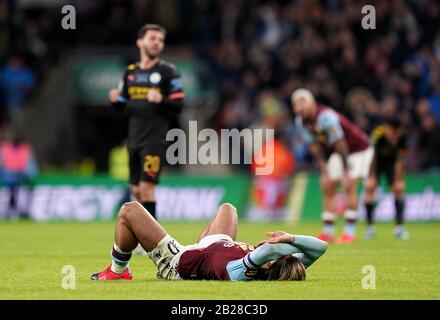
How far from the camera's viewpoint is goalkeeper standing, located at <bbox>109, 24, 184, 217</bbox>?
15.3m

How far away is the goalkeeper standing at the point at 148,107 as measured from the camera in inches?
604

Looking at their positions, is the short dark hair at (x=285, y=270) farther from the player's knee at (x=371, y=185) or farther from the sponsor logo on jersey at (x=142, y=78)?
the player's knee at (x=371, y=185)

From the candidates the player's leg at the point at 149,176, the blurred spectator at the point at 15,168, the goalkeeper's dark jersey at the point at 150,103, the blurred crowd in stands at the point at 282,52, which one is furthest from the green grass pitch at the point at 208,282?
the blurred crowd in stands at the point at 282,52

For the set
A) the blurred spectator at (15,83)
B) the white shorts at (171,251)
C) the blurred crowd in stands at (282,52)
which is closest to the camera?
the white shorts at (171,251)

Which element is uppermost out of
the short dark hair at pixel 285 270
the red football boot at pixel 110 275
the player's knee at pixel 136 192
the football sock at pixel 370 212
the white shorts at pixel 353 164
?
the white shorts at pixel 353 164

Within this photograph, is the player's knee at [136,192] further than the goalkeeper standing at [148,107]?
Yes

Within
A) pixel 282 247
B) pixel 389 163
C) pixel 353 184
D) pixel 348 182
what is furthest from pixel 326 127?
pixel 282 247

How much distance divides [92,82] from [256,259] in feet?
70.5

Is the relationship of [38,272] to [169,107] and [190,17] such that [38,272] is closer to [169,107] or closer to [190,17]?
[169,107]

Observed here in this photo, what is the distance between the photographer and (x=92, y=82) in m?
31.4

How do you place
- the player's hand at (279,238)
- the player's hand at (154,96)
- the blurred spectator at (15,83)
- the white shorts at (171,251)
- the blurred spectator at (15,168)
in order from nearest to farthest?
the player's hand at (279,238) < the white shorts at (171,251) < the player's hand at (154,96) < the blurred spectator at (15,168) < the blurred spectator at (15,83)

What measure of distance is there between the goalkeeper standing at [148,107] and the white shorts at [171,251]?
4143 mm

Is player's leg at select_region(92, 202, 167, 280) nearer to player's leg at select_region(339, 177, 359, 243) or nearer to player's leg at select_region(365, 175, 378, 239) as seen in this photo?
player's leg at select_region(339, 177, 359, 243)
